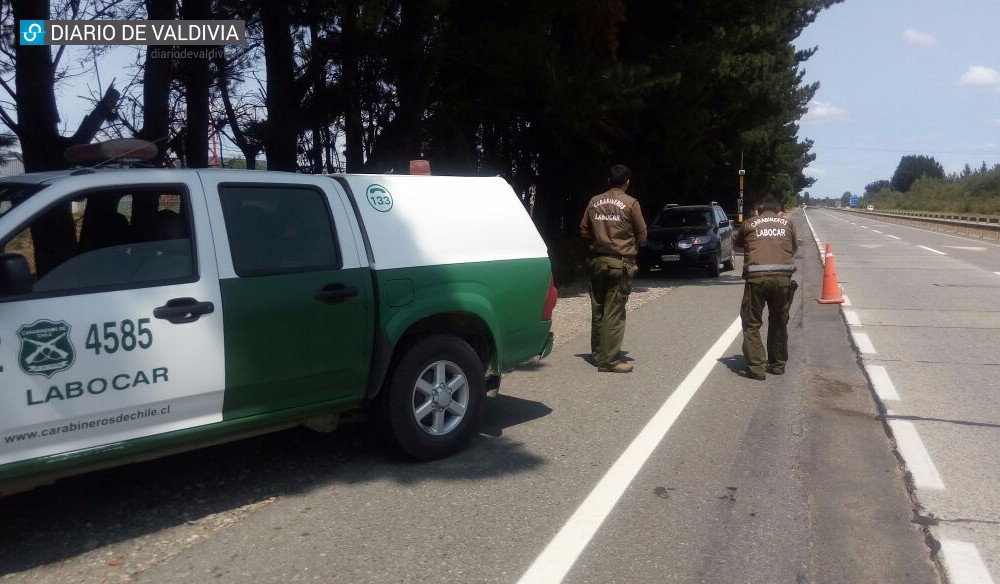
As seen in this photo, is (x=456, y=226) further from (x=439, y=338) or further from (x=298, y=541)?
(x=298, y=541)

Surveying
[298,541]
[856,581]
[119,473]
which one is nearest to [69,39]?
[119,473]

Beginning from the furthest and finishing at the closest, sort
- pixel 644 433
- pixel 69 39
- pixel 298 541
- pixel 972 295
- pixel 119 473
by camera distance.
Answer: pixel 972 295
pixel 69 39
pixel 644 433
pixel 119 473
pixel 298 541

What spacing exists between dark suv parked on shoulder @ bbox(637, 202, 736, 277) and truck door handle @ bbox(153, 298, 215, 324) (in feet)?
52.9

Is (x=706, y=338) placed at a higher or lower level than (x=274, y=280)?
lower

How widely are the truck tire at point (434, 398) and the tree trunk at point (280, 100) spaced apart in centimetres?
732

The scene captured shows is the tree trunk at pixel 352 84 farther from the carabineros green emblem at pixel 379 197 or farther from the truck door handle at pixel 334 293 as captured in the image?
the truck door handle at pixel 334 293

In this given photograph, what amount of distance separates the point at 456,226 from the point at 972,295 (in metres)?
13.2

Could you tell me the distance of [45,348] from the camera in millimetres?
4129

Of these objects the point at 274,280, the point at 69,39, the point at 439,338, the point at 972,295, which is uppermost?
the point at 69,39

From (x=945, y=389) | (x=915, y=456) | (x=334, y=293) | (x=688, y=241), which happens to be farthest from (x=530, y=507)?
(x=688, y=241)

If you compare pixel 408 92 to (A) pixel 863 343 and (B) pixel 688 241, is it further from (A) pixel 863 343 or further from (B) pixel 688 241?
(B) pixel 688 241

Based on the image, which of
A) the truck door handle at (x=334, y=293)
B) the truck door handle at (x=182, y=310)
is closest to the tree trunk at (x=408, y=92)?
the truck door handle at (x=334, y=293)

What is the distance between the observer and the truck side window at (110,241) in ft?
14.5

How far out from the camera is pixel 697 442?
6406mm
